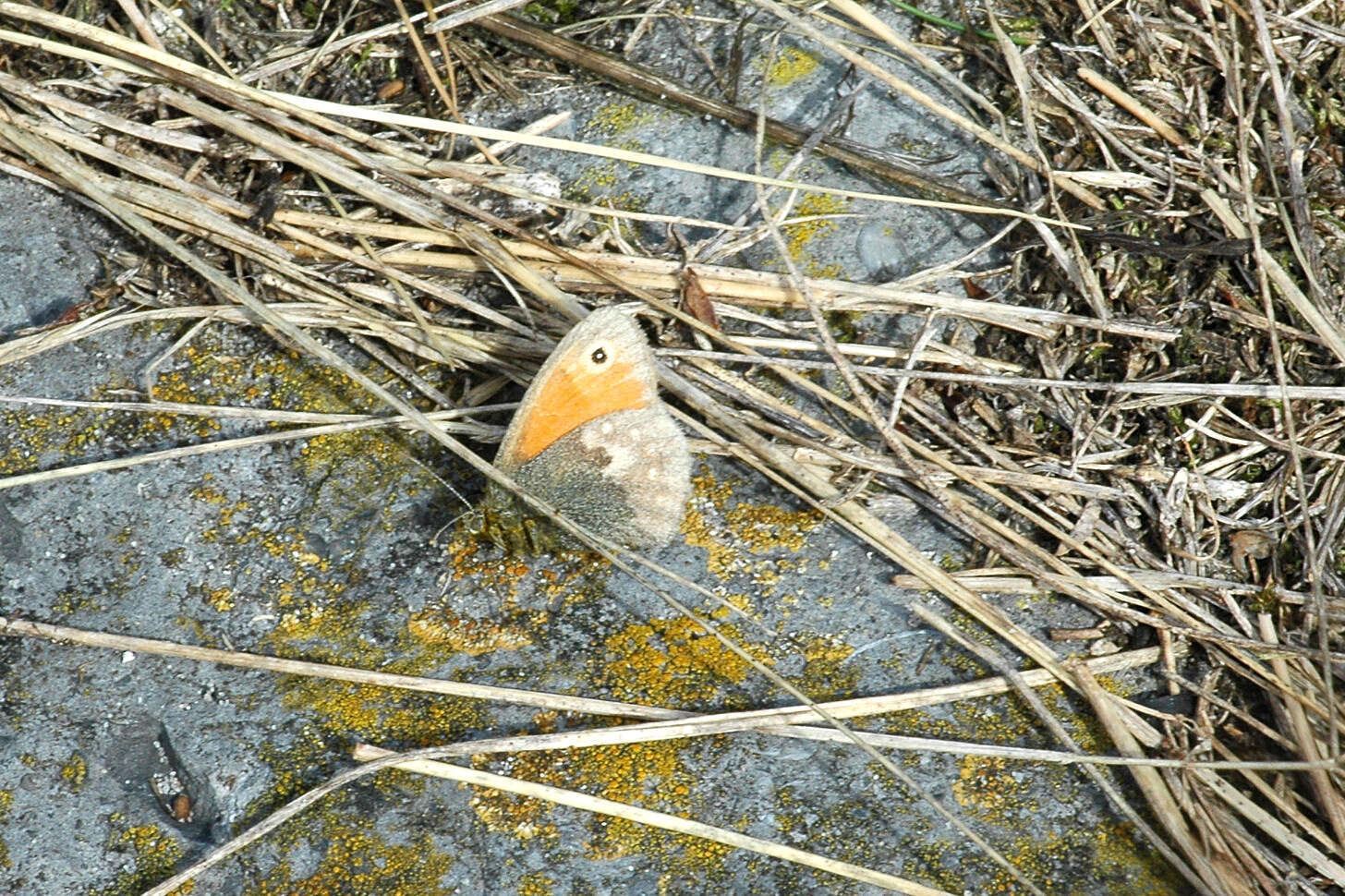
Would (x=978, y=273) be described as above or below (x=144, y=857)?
above

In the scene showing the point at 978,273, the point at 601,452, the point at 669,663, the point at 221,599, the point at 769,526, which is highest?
the point at 978,273

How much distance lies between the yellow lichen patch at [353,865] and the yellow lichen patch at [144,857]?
20 cm

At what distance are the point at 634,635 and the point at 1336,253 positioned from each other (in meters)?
2.29

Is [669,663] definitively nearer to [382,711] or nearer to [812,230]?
[382,711]

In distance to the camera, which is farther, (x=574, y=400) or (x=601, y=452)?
(x=601, y=452)

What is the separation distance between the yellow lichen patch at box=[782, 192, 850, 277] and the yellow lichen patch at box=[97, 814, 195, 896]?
7.48ft

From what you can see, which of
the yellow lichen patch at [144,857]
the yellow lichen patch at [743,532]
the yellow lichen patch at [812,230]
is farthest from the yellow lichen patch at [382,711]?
the yellow lichen patch at [812,230]

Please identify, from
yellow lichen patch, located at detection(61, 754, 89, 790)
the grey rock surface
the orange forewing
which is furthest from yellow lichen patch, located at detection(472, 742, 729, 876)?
yellow lichen patch, located at detection(61, 754, 89, 790)

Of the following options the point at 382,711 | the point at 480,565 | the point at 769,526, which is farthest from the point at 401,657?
the point at 769,526

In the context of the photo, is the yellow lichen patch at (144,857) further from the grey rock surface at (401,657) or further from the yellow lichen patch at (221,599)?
the yellow lichen patch at (221,599)

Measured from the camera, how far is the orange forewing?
288 cm

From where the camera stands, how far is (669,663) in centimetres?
288

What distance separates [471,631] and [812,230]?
1598 millimetres

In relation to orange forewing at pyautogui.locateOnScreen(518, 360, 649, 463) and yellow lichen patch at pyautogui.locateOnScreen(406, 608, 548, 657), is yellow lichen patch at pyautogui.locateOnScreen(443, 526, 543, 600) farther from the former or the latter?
orange forewing at pyautogui.locateOnScreen(518, 360, 649, 463)
